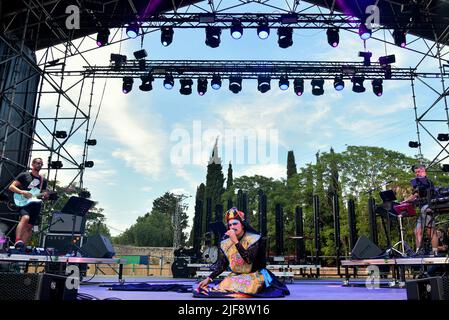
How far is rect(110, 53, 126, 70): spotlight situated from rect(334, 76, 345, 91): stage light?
25.7 ft

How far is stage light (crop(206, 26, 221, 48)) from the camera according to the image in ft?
34.6

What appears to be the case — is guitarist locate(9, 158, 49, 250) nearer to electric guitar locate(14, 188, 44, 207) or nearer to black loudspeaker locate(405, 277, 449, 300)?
electric guitar locate(14, 188, 44, 207)

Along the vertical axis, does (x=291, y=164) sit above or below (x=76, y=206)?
above

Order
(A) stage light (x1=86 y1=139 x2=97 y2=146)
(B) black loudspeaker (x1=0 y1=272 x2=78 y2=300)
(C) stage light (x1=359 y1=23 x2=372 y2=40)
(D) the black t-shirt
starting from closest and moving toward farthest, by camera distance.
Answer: (B) black loudspeaker (x1=0 y1=272 x2=78 y2=300), (D) the black t-shirt, (C) stage light (x1=359 y1=23 x2=372 y2=40), (A) stage light (x1=86 y1=139 x2=97 y2=146)

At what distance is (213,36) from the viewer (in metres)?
10.6

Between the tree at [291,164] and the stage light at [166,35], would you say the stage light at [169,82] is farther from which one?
the tree at [291,164]

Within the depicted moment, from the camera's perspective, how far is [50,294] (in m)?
2.13

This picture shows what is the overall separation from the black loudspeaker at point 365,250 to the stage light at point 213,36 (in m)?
7.18

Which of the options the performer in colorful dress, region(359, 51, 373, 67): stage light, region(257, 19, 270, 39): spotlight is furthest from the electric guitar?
region(359, 51, 373, 67): stage light

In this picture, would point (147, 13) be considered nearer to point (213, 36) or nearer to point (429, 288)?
point (213, 36)

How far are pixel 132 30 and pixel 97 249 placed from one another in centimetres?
691

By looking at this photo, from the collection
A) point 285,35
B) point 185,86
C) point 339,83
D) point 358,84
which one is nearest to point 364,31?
point 285,35

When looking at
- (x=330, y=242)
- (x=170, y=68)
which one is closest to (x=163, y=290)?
(x=170, y=68)
